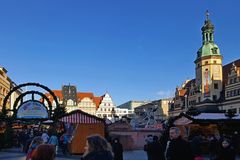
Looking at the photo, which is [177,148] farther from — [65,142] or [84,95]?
[84,95]

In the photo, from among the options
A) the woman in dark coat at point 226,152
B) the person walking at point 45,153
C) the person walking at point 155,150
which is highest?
the person walking at point 45,153

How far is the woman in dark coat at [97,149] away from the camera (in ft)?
15.0

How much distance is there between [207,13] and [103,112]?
4748 centimetres

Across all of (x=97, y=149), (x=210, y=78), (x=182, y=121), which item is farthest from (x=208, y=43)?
(x=97, y=149)

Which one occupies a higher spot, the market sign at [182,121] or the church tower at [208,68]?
the church tower at [208,68]

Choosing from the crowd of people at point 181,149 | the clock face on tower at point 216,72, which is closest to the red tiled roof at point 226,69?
the clock face on tower at point 216,72

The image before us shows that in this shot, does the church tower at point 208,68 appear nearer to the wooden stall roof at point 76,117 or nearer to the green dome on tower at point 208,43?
the green dome on tower at point 208,43

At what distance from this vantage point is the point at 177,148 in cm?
657

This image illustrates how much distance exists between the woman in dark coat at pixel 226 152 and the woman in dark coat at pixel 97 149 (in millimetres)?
5462

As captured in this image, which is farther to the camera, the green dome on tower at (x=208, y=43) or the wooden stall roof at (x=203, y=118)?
the green dome on tower at (x=208, y=43)

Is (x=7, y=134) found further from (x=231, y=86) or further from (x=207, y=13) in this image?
(x=207, y=13)

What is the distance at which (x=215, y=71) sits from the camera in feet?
251

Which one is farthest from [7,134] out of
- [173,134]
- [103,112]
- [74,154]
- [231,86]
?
[103,112]

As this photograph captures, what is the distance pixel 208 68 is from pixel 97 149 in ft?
245
